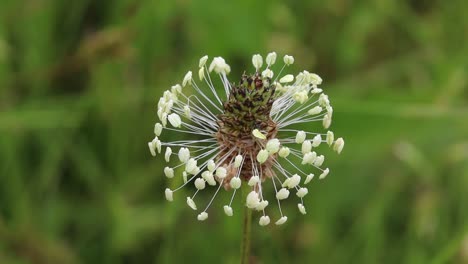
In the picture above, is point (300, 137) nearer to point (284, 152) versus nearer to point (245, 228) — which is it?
point (284, 152)

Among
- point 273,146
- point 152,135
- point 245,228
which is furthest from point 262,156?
point 152,135

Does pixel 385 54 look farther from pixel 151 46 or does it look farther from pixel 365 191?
pixel 151 46

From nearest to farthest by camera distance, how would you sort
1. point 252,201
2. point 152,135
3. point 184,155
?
point 252,201
point 184,155
point 152,135

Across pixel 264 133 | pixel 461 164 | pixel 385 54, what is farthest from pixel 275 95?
pixel 385 54

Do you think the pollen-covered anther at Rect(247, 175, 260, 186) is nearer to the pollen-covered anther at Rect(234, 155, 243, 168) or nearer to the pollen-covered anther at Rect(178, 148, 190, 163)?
the pollen-covered anther at Rect(234, 155, 243, 168)

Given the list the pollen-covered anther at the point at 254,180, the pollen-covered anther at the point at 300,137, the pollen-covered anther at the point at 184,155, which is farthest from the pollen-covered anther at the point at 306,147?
the pollen-covered anther at the point at 184,155

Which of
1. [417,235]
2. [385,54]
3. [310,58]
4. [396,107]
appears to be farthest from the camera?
[385,54]

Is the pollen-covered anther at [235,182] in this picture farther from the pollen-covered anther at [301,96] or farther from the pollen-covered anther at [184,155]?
the pollen-covered anther at [301,96]

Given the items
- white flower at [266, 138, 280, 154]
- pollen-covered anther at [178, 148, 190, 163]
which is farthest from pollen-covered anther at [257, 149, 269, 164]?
pollen-covered anther at [178, 148, 190, 163]
